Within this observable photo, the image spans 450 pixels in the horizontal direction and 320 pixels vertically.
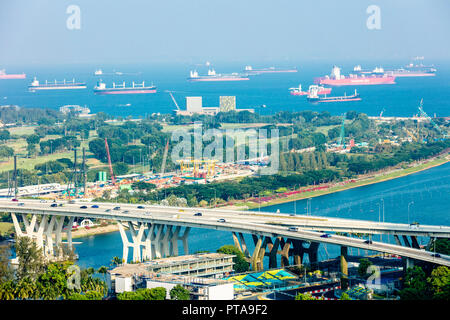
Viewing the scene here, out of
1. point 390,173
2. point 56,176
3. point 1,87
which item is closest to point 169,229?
point 56,176

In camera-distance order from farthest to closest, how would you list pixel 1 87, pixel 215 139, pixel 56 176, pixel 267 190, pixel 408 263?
pixel 1 87 < pixel 215 139 < pixel 56 176 < pixel 267 190 < pixel 408 263

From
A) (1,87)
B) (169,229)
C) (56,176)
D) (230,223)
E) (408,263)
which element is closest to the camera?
(408,263)

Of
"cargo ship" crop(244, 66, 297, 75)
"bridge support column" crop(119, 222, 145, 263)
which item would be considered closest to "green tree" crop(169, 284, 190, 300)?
"bridge support column" crop(119, 222, 145, 263)

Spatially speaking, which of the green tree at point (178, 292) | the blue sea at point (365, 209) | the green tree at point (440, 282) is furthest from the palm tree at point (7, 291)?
the green tree at point (440, 282)

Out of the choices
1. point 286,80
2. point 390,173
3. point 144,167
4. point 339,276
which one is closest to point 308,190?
point 390,173

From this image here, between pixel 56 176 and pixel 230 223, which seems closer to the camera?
pixel 230 223

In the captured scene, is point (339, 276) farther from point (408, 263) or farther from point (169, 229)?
point (169, 229)
